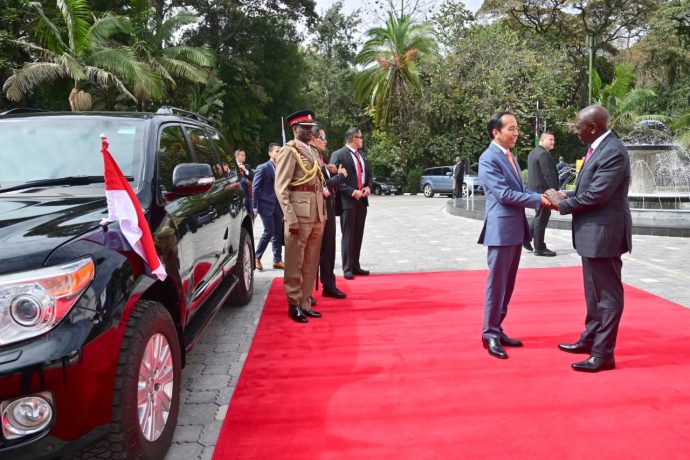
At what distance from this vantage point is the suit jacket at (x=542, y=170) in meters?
8.41

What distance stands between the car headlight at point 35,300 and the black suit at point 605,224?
3.20m

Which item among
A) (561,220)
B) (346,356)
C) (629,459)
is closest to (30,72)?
(561,220)

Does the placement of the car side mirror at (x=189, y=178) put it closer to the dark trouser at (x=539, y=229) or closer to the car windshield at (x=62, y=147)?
the car windshield at (x=62, y=147)

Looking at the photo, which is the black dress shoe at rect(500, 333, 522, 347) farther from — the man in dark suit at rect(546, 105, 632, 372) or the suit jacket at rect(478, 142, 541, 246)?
the suit jacket at rect(478, 142, 541, 246)

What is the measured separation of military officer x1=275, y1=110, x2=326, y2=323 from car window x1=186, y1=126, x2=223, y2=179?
1.85 feet

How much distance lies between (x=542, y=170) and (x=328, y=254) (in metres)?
3.96

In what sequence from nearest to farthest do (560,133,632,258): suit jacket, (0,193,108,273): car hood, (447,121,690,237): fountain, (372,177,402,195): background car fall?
1. (0,193,108,273): car hood
2. (560,133,632,258): suit jacket
3. (447,121,690,237): fountain
4. (372,177,402,195): background car

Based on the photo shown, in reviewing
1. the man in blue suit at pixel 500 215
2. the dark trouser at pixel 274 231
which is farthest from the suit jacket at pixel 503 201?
the dark trouser at pixel 274 231

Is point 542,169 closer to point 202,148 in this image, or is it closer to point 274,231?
point 274,231

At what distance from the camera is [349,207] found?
284 inches

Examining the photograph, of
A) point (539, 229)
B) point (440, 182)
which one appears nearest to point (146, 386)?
point (539, 229)

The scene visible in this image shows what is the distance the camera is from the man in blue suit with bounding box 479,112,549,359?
167 inches

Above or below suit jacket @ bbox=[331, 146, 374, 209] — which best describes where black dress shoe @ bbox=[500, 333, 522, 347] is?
below

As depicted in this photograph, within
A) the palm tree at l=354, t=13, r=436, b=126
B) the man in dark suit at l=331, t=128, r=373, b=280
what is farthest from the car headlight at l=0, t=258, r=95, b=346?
the palm tree at l=354, t=13, r=436, b=126
